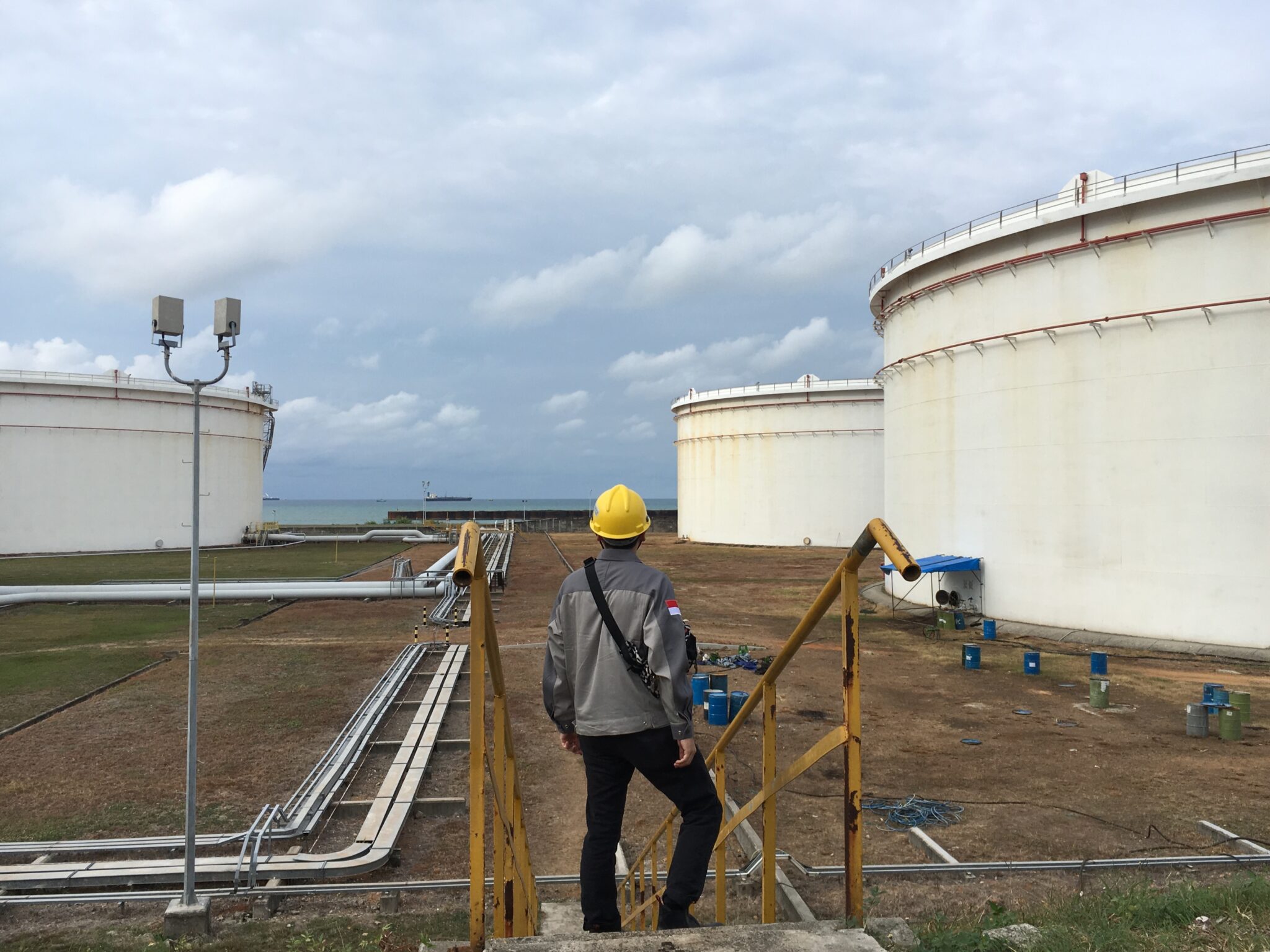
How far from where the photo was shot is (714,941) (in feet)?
9.09

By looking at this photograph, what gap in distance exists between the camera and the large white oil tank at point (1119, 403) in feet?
48.2

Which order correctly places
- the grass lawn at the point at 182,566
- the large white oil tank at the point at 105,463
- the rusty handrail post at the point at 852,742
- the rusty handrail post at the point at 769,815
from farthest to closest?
the large white oil tank at the point at 105,463 → the grass lawn at the point at 182,566 → the rusty handrail post at the point at 769,815 → the rusty handrail post at the point at 852,742

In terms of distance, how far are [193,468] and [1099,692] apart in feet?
36.3

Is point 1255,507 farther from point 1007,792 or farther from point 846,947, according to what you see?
point 846,947

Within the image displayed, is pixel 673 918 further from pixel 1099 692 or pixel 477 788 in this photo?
pixel 1099 692

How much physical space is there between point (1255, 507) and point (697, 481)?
117ft

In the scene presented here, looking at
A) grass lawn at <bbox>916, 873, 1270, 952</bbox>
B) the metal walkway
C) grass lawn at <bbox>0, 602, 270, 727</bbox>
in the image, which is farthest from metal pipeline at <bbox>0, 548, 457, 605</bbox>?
grass lawn at <bbox>916, 873, 1270, 952</bbox>

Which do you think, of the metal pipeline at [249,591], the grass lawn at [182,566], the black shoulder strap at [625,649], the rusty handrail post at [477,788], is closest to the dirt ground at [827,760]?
the black shoulder strap at [625,649]

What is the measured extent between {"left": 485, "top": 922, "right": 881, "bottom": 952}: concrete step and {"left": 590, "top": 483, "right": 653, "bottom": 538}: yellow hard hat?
4.74ft

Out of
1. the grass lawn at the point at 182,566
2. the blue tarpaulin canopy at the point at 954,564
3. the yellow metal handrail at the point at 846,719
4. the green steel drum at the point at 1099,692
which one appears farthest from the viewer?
the grass lawn at the point at 182,566

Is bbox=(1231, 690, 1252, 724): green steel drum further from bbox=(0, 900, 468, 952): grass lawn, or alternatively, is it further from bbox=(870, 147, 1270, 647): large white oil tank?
bbox=(0, 900, 468, 952): grass lawn

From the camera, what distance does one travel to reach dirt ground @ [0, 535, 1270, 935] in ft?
21.4

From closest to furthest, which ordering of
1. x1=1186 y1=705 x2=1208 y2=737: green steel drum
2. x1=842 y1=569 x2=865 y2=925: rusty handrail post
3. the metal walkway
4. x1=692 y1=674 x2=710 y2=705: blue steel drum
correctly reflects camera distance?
1. x1=842 y1=569 x2=865 y2=925: rusty handrail post
2. the metal walkway
3. x1=1186 y1=705 x2=1208 y2=737: green steel drum
4. x1=692 y1=674 x2=710 y2=705: blue steel drum

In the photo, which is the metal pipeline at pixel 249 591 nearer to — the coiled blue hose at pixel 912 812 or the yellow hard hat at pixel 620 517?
the coiled blue hose at pixel 912 812
